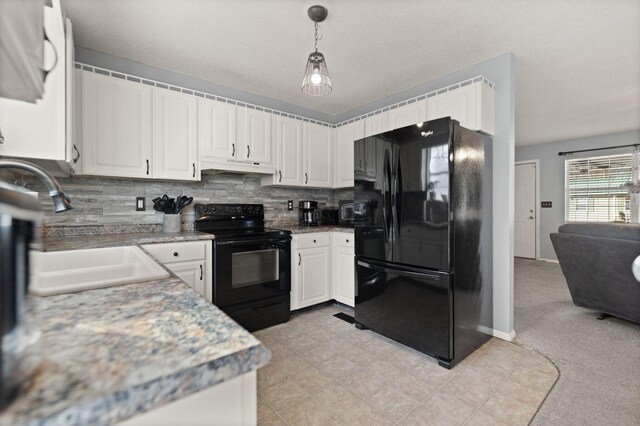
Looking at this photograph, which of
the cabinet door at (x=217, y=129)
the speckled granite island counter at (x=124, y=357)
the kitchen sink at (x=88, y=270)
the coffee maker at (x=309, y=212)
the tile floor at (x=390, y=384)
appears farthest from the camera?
the coffee maker at (x=309, y=212)

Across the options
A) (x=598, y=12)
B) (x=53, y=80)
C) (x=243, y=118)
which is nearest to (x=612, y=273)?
(x=598, y=12)

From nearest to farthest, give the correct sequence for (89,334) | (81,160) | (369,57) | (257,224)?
(89,334) → (81,160) → (369,57) → (257,224)

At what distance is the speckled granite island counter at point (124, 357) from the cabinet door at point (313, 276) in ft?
7.72

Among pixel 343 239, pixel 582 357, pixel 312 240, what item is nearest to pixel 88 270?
pixel 312 240

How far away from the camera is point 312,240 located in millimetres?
3084

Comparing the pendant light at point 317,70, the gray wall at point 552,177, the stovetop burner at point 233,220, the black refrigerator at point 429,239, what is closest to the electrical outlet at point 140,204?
the stovetop burner at point 233,220

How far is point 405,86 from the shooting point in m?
3.11

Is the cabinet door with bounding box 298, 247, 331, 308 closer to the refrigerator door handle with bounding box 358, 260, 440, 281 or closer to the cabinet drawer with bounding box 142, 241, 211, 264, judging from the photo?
the refrigerator door handle with bounding box 358, 260, 440, 281

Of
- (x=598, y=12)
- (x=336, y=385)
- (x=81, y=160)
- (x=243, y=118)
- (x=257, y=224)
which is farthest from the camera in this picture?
(x=257, y=224)

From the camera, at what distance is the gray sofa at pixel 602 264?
254cm

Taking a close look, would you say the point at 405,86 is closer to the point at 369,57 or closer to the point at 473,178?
the point at 369,57

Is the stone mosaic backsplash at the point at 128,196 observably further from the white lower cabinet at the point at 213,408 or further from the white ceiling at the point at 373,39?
the white lower cabinet at the point at 213,408

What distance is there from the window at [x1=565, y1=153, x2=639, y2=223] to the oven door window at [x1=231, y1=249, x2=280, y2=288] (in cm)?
587

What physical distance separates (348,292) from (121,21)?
9.63 ft
